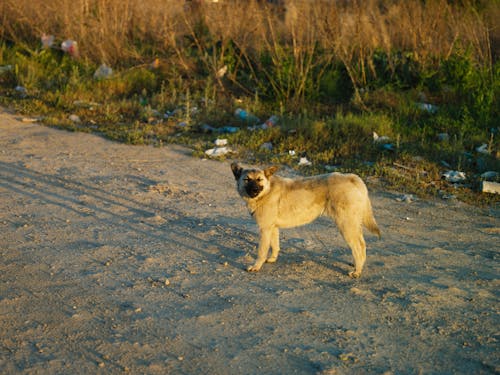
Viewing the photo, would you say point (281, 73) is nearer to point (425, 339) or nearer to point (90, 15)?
point (90, 15)

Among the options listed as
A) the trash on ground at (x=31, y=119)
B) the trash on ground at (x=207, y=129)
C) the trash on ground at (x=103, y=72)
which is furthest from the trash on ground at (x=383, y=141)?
the trash on ground at (x=103, y=72)

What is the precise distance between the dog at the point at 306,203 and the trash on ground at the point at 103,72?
8.71m

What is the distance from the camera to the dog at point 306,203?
527 cm

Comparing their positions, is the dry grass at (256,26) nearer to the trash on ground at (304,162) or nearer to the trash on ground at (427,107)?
the trash on ground at (427,107)

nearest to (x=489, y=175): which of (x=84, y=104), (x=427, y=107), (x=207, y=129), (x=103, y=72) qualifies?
(x=427, y=107)

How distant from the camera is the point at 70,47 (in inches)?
563

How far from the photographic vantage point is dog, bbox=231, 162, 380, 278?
5.27 meters

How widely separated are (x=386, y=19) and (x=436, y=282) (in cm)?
909

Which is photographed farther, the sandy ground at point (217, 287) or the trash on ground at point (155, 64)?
the trash on ground at point (155, 64)

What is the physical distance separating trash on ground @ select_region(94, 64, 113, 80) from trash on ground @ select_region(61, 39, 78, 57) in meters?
1.27

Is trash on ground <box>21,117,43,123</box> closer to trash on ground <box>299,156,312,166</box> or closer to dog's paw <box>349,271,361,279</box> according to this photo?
trash on ground <box>299,156,312,166</box>

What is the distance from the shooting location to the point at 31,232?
6.05 m

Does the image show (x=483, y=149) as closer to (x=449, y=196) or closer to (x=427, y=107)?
(x=449, y=196)

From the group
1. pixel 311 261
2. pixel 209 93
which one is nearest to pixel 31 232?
pixel 311 261
